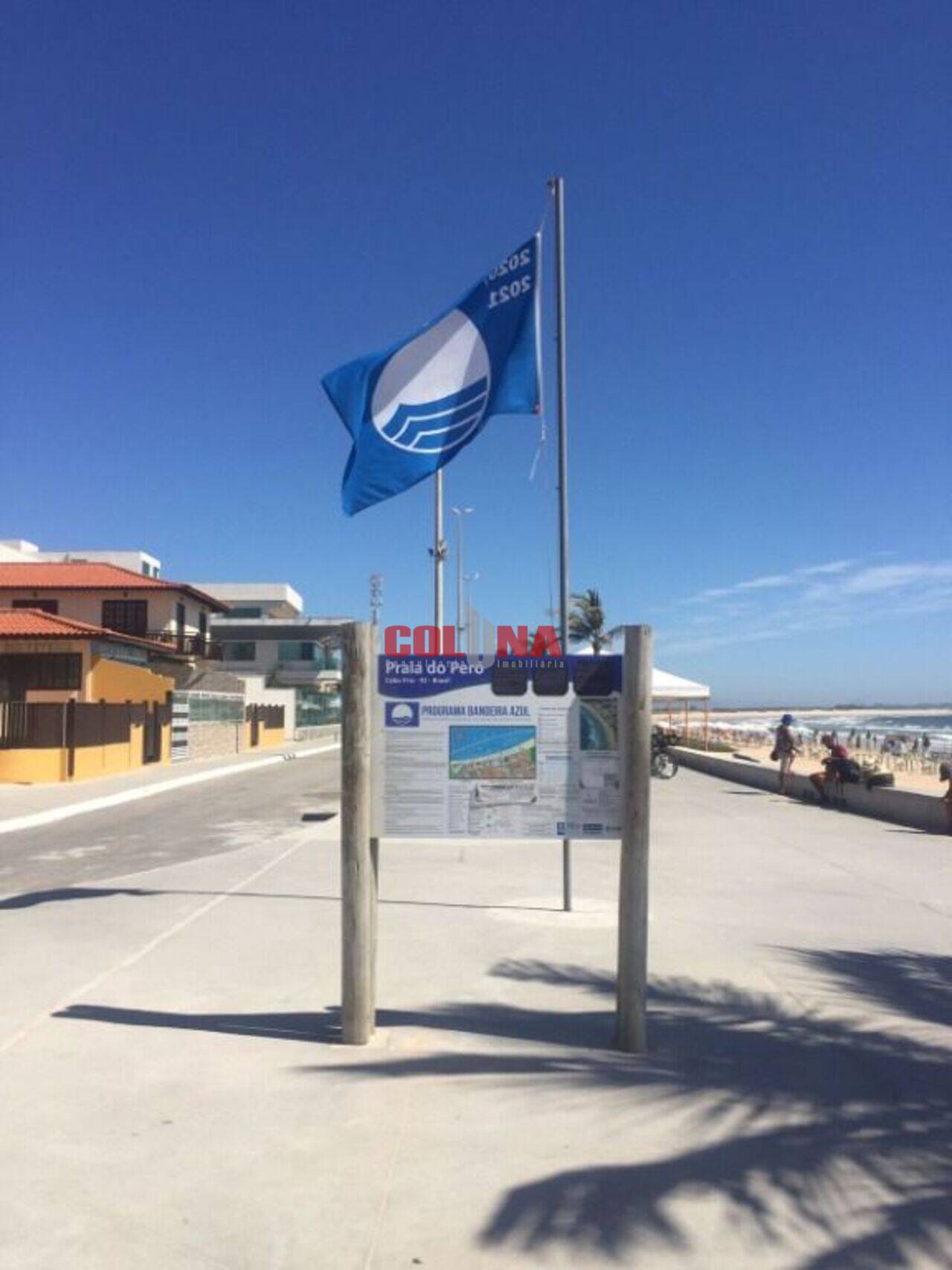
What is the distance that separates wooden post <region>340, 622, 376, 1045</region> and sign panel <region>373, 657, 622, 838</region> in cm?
18

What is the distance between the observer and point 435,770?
5695 mm

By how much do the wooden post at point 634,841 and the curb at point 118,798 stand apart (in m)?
14.0

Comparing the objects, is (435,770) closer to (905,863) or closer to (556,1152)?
(556,1152)

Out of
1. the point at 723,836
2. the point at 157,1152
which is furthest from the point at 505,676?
the point at 723,836

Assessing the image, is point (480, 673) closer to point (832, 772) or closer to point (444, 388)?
point (444, 388)

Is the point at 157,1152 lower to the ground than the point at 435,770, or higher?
lower

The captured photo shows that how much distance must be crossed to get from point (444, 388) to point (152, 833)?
10056 mm

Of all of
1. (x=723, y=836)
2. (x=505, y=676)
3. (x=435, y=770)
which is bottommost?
(x=723, y=836)

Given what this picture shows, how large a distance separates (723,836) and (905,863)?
9.80 feet

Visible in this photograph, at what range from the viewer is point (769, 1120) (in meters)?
4.46

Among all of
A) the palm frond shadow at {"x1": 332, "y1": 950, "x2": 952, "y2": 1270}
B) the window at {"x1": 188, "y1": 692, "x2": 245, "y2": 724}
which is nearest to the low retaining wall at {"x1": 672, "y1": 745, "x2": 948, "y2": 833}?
the palm frond shadow at {"x1": 332, "y1": 950, "x2": 952, "y2": 1270}

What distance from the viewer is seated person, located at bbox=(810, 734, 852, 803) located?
18747 mm

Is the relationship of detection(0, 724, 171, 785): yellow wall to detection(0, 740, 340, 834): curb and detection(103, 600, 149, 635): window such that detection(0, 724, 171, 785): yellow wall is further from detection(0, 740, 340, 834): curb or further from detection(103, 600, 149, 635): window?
detection(103, 600, 149, 635): window

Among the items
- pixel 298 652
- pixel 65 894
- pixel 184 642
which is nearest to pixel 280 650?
pixel 298 652
